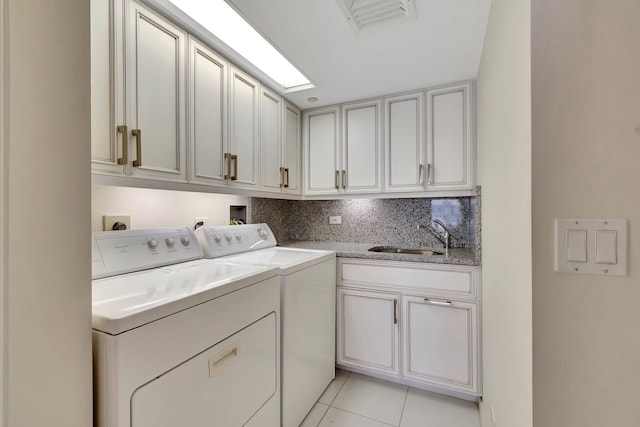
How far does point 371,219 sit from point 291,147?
1009 mm

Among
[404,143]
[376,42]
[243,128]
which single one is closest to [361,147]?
[404,143]

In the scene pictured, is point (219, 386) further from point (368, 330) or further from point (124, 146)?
point (368, 330)

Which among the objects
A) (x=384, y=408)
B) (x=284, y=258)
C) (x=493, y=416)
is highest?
(x=284, y=258)

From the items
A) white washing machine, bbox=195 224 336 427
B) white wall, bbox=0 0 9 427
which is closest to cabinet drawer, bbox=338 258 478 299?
white washing machine, bbox=195 224 336 427

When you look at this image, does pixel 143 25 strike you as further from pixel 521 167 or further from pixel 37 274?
pixel 521 167

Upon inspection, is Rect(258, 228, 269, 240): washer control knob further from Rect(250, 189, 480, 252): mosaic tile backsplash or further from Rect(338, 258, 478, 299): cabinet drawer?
Rect(338, 258, 478, 299): cabinet drawer

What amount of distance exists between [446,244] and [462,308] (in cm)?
60

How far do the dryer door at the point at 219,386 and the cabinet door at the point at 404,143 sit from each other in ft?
4.84

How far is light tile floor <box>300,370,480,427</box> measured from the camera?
171cm

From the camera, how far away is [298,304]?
1.59 m

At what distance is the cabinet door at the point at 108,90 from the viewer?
1069 mm

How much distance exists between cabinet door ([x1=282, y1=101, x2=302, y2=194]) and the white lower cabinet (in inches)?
31.9

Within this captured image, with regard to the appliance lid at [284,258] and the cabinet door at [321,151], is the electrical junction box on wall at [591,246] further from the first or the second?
the cabinet door at [321,151]

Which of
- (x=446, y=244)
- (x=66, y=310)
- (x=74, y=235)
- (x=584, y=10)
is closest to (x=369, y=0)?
(x=584, y=10)
